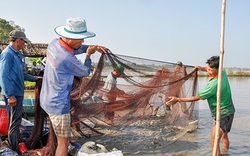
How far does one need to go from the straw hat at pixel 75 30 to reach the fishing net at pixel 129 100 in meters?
1.06

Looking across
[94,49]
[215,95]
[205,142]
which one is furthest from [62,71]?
[205,142]

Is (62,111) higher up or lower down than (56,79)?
lower down

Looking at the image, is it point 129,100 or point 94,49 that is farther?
point 129,100

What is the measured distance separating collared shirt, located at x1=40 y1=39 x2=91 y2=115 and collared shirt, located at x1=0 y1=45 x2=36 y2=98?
3.63 feet

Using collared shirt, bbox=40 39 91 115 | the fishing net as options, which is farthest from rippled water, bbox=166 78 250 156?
collared shirt, bbox=40 39 91 115

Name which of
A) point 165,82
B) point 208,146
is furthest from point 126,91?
point 208,146

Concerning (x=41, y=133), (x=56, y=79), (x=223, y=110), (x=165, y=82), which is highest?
(x=56, y=79)

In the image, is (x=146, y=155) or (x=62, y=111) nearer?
(x=62, y=111)

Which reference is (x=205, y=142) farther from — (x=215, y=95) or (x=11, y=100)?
(x=11, y=100)

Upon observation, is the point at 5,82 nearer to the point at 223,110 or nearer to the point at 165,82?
the point at 165,82

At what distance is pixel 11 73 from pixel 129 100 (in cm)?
198

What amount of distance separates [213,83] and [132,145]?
2.08m

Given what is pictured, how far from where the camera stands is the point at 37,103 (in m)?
4.55

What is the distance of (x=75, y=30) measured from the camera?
3.32m
